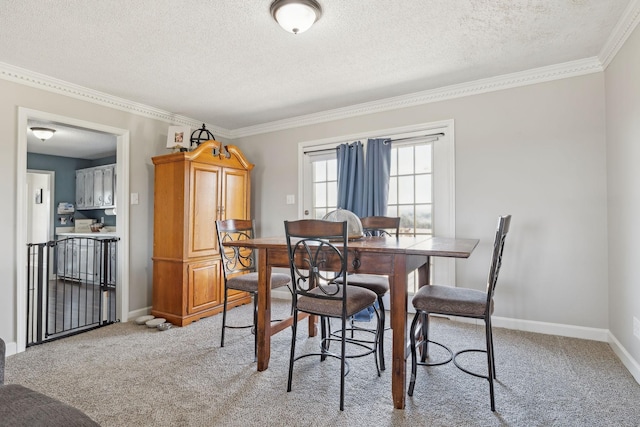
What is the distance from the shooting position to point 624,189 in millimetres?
2408

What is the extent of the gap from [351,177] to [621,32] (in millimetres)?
2454

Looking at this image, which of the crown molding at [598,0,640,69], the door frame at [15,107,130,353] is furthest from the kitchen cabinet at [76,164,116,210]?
the crown molding at [598,0,640,69]

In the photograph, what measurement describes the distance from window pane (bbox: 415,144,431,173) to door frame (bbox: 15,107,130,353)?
123 inches

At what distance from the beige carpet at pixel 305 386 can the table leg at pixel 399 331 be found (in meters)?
0.10

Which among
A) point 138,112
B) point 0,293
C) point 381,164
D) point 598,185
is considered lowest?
point 0,293

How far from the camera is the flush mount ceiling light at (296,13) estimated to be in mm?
1996

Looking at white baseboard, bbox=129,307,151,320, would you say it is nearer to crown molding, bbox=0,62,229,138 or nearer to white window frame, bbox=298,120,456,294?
crown molding, bbox=0,62,229,138

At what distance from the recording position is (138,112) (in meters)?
3.75

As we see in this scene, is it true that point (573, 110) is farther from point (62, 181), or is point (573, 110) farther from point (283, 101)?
point (62, 181)

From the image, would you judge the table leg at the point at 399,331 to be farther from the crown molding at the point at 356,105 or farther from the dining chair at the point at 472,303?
the crown molding at the point at 356,105

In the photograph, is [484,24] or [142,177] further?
[142,177]

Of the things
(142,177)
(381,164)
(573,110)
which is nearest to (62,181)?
(142,177)

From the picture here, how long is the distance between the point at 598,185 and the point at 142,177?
14.5 ft

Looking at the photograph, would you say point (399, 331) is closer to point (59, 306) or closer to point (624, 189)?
point (624, 189)
